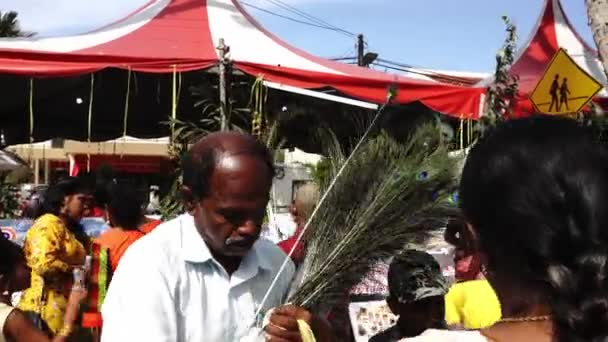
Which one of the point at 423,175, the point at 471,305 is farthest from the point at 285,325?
the point at 471,305

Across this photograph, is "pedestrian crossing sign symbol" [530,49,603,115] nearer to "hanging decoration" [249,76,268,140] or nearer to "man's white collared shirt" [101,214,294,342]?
"hanging decoration" [249,76,268,140]

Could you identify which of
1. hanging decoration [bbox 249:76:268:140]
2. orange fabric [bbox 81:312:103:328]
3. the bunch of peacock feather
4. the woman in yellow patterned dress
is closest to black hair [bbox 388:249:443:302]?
the bunch of peacock feather

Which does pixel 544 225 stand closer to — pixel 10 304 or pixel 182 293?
pixel 182 293

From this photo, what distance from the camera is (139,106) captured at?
723cm

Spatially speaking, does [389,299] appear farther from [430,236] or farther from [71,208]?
[71,208]

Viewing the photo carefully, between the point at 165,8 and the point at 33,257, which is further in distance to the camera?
the point at 165,8

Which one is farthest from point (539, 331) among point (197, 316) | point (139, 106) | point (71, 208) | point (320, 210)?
point (139, 106)

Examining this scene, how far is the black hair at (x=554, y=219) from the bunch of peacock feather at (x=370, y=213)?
829mm

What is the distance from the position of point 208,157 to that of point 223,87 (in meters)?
3.16

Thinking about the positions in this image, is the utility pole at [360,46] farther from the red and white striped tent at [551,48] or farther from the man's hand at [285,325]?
the man's hand at [285,325]

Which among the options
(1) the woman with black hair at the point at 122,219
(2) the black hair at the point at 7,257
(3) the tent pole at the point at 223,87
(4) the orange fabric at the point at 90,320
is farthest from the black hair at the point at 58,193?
(2) the black hair at the point at 7,257

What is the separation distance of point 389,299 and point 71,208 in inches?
116

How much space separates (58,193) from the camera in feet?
16.6

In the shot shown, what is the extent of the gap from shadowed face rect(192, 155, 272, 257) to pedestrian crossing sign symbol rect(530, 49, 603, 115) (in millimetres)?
3953
